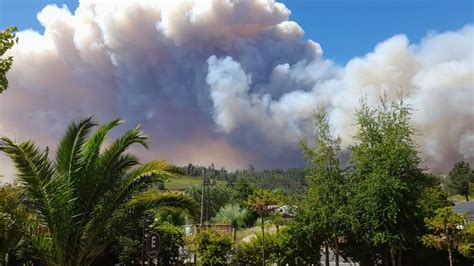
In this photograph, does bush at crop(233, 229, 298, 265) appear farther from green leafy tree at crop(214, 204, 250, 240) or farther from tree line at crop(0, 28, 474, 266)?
green leafy tree at crop(214, 204, 250, 240)

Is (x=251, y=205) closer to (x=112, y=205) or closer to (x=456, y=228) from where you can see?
(x=456, y=228)

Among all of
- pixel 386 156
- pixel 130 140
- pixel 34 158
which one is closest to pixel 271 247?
pixel 386 156

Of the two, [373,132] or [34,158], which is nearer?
[34,158]

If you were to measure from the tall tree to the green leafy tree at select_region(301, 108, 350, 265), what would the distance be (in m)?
0.55

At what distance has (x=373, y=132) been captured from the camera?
20.9 metres

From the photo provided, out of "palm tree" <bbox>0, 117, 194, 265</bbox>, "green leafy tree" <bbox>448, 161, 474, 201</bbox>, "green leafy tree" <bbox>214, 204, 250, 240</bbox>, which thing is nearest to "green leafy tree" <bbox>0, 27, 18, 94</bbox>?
"palm tree" <bbox>0, 117, 194, 265</bbox>

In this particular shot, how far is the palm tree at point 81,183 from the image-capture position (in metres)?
11.2

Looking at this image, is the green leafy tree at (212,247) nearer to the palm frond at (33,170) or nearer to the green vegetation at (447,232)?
the green vegetation at (447,232)

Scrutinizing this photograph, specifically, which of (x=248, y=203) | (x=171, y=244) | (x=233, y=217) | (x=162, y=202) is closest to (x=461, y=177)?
(x=233, y=217)

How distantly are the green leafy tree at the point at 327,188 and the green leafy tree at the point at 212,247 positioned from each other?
430 centimetres

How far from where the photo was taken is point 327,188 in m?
20.3

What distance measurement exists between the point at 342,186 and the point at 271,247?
4453mm

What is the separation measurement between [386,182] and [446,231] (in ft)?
9.00

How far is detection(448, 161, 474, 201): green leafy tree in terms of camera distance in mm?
80000
